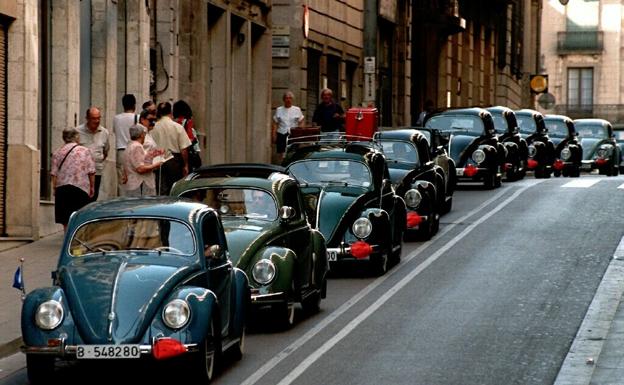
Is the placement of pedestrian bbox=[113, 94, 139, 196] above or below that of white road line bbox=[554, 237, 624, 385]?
above

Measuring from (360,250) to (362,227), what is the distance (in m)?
0.40

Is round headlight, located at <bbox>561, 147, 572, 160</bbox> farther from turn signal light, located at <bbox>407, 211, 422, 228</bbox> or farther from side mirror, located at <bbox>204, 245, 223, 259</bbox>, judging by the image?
side mirror, located at <bbox>204, 245, 223, 259</bbox>

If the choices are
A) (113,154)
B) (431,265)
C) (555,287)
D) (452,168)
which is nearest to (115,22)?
(113,154)

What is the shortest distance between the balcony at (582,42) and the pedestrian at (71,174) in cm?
8293

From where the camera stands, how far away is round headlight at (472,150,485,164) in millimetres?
33000

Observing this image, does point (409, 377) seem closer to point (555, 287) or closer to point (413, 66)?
point (555, 287)

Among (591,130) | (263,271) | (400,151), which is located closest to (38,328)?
(263,271)

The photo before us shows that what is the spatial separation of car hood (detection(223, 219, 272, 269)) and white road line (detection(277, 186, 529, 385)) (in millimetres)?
1142

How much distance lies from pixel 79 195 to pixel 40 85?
180 inches

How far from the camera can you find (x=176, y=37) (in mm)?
31172

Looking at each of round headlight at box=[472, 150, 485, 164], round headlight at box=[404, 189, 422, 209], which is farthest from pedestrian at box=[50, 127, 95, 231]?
round headlight at box=[472, 150, 485, 164]

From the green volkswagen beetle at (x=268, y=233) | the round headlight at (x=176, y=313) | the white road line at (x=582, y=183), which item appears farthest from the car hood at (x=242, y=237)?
the white road line at (x=582, y=183)

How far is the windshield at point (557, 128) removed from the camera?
42.5 m

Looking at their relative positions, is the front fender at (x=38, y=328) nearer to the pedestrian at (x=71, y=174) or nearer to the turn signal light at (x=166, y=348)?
the turn signal light at (x=166, y=348)
